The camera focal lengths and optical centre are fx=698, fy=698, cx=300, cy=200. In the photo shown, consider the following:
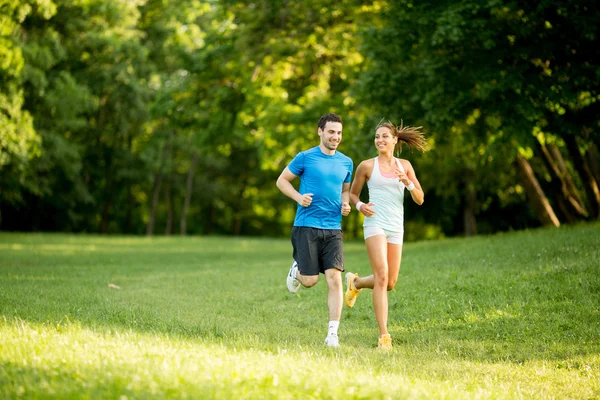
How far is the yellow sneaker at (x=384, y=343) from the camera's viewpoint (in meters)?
8.35

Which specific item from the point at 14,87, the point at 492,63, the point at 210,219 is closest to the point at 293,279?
the point at 492,63

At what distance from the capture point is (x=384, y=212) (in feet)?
Result: 28.2

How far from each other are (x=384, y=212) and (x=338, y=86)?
59.6ft

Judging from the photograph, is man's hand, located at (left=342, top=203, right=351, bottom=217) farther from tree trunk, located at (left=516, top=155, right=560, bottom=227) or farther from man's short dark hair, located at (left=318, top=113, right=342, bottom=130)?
tree trunk, located at (left=516, top=155, right=560, bottom=227)

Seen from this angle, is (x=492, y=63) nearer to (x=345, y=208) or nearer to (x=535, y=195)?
(x=535, y=195)

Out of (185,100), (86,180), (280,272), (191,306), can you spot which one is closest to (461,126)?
(280,272)

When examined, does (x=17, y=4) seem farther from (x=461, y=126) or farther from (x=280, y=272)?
(x=461, y=126)

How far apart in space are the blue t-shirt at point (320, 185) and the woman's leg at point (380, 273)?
506mm

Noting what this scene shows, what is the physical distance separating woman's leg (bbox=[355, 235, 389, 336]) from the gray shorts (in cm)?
40

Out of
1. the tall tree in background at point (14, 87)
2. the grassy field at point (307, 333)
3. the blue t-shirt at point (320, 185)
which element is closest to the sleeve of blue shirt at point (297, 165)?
the blue t-shirt at point (320, 185)

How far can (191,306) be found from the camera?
37.7ft

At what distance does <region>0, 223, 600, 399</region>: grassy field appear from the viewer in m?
5.51

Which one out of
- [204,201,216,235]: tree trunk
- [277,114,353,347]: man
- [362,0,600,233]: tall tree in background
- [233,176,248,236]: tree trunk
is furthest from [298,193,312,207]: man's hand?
[233,176,248,236]: tree trunk

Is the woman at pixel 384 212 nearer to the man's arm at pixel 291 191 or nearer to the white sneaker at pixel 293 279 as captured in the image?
the man's arm at pixel 291 191
